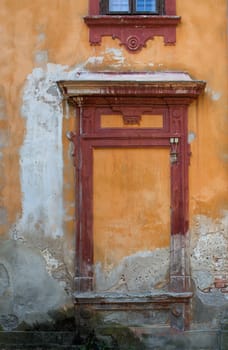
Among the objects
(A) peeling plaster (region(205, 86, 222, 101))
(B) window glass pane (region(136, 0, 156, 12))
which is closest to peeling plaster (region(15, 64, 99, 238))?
(B) window glass pane (region(136, 0, 156, 12))

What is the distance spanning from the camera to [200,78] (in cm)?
755

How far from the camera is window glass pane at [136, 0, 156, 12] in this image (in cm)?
771

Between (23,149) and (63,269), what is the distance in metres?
1.65

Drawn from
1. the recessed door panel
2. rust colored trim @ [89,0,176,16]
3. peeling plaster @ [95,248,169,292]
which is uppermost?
rust colored trim @ [89,0,176,16]

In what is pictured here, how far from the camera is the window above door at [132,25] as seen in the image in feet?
24.7

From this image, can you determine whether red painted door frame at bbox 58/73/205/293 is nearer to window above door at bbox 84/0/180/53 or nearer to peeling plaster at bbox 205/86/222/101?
peeling plaster at bbox 205/86/222/101

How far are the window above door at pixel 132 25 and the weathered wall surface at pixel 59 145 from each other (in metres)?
0.09

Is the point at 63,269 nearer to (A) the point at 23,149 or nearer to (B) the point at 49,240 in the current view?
(B) the point at 49,240

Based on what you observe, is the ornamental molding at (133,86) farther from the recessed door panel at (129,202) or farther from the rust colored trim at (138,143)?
the recessed door panel at (129,202)

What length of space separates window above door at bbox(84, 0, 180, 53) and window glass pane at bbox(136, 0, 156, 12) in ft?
0.29

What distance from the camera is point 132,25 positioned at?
24.9 ft

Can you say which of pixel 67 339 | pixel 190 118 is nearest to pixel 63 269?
pixel 67 339

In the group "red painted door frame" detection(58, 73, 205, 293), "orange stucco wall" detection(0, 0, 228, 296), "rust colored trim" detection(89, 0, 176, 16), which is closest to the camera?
"red painted door frame" detection(58, 73, 205, 293)

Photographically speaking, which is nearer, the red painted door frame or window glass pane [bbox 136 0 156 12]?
the red painted door frame
